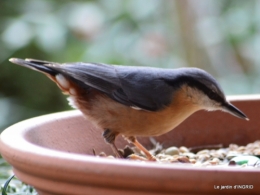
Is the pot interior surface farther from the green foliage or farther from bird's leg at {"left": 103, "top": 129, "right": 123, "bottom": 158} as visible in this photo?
the green foliage

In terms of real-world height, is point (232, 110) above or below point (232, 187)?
below

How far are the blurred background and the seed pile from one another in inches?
88.1

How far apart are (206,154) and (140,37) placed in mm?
2906

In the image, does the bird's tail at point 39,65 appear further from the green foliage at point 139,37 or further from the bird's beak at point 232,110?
the green foliage at point 139,37

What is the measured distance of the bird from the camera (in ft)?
8.20

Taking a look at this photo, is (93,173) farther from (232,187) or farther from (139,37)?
(139,37)

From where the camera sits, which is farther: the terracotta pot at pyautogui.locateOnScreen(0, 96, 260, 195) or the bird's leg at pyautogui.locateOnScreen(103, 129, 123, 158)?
the bird's leg at pyautogui.locateOnScreen(103, 129, 123, 158)

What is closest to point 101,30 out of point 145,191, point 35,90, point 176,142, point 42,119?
point 35,90

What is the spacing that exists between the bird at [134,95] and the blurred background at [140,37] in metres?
2.29

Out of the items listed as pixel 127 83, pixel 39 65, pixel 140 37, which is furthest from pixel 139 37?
pixel 39 65

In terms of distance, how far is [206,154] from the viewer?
2584 mm

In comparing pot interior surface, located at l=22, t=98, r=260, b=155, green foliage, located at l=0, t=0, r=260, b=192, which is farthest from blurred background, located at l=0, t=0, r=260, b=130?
pot interior surface, located at l=22, t=98, r=260, b=155

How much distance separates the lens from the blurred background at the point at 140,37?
5043mm

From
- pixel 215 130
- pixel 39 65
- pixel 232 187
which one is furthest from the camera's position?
pixel 215 130
